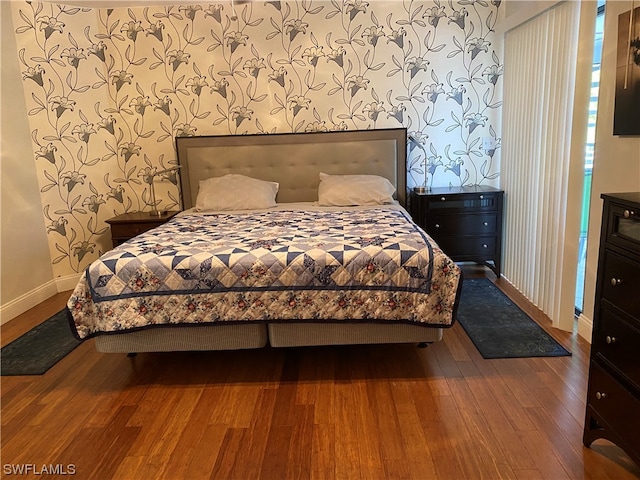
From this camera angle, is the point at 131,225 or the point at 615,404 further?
the point at 131,225

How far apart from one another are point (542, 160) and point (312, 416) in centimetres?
240

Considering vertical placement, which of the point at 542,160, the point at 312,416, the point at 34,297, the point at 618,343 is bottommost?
the point at 312,416

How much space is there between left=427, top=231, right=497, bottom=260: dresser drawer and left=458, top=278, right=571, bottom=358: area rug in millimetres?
386

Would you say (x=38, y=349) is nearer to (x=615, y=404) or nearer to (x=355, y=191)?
(x=355, y=191)

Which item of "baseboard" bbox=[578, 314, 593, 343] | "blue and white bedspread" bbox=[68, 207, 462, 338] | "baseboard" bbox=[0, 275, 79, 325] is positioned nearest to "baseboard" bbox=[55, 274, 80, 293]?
"baseboard" bbox=[0, 275, 79, 325]

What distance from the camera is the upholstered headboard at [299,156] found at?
425 cm

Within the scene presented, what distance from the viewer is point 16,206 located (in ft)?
12.1

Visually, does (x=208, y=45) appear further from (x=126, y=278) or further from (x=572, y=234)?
(x=572, y=234)

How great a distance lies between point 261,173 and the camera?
434cm

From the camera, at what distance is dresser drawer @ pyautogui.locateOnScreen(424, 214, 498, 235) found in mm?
4023

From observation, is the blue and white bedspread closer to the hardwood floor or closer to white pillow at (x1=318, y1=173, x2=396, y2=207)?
the hardwood floor

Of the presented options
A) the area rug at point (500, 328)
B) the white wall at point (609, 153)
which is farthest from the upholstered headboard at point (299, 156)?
the white wall at point (609, 153)

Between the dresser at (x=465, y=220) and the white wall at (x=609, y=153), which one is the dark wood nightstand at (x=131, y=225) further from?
the white wall at (x=609, y=153)

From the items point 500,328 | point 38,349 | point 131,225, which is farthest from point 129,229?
point 500,328
